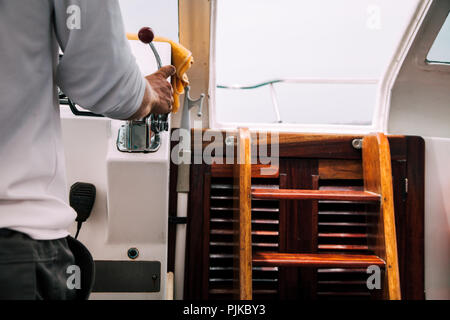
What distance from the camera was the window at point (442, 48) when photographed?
1.66 meters

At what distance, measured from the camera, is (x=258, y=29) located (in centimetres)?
208

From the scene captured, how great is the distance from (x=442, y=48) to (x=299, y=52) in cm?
77

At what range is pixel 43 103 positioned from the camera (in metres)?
0.46

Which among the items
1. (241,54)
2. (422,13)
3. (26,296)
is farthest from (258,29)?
(26,296)

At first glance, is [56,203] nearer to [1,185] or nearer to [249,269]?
[1,185]

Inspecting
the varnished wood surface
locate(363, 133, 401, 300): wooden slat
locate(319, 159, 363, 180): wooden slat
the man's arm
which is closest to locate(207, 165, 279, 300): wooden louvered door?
the varnished wood surface

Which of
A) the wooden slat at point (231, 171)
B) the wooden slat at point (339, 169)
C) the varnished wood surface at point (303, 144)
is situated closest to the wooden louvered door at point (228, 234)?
the wooden slat at point (231, 171)

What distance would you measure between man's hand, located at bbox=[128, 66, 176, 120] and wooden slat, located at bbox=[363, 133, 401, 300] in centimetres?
92

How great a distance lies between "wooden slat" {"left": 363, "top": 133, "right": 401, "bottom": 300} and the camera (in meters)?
1.11

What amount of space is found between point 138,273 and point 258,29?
168cm

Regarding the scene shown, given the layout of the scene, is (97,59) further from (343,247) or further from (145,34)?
(343,247)

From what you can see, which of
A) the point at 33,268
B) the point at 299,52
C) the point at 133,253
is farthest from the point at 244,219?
the point at 299,52

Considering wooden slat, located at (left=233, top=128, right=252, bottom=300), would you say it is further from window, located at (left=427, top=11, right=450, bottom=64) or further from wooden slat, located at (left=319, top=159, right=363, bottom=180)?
window, located at (left=427, top=11, right=450, bottom=64)

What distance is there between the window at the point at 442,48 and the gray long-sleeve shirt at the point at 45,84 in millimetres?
1751
